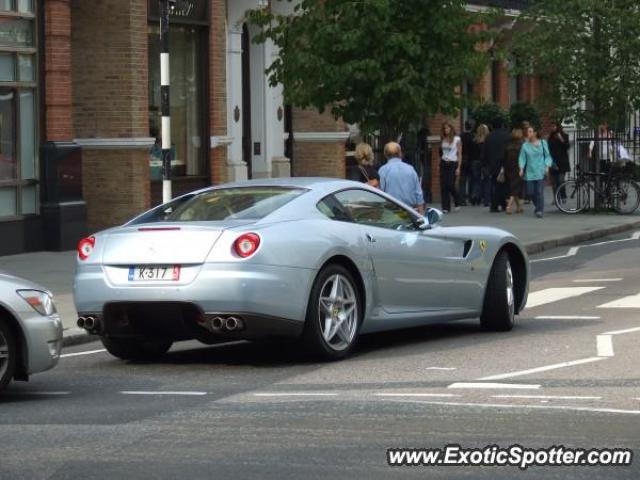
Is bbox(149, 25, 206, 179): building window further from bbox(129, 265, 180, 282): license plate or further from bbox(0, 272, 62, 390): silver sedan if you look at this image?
bbox(0, 272, 62, 390): silver sedan

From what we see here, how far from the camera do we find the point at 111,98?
24.2 metres

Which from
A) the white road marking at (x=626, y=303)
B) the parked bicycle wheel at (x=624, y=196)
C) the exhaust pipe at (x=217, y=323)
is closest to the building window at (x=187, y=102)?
the parked bicycle wheel at (x=624, y=196)

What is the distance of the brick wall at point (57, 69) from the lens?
2247cm

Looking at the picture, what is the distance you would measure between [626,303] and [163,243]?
19.5ft

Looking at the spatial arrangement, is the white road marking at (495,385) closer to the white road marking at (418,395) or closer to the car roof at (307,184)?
the white road marking at (418,395)

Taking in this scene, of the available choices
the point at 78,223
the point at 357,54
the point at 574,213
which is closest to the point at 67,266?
the point at 78,223

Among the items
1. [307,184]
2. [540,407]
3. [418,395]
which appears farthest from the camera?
[307,184]

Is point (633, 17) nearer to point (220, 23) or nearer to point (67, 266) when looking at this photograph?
point (220, 23)

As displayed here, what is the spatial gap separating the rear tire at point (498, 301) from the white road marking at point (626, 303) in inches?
81.9

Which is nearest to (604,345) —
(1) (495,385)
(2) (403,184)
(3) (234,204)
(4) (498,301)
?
(4) (498,301)

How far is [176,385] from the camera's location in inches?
420

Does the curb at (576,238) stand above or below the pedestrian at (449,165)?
below

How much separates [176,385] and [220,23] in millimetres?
17172

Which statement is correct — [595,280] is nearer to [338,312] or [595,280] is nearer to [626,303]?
[626,303]
